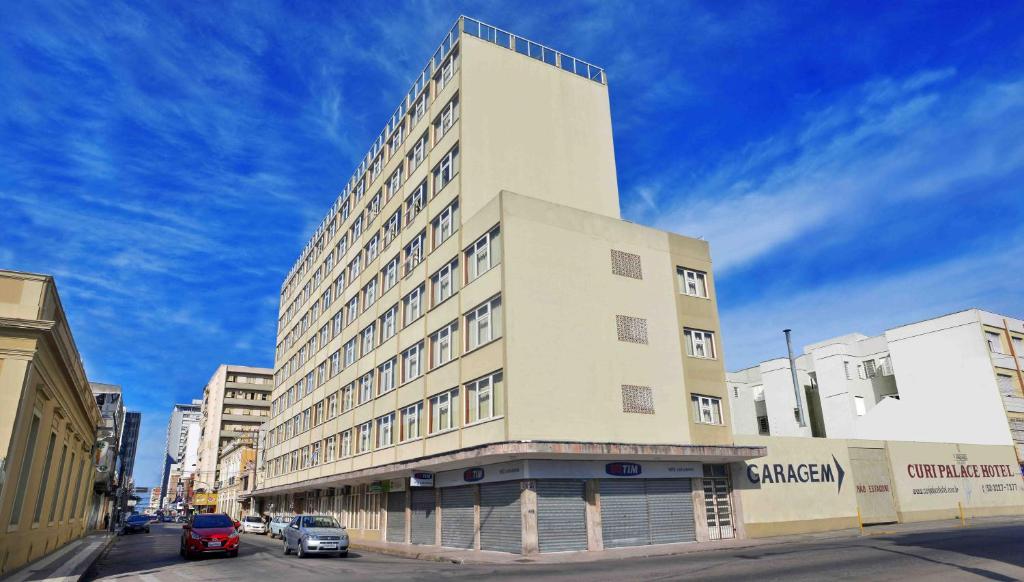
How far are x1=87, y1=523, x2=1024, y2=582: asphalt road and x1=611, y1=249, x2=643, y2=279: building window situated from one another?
40.1ft

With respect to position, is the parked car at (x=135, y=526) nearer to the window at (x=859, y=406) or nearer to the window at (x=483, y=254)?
the window at (x=483, y=254)

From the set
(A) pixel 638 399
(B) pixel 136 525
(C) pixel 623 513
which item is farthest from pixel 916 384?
(B) pixel 136 525

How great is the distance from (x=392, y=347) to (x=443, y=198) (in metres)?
9.59

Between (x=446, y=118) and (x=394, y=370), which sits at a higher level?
(x=446, y=118)

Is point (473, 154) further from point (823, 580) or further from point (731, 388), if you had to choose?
point (731, 388)

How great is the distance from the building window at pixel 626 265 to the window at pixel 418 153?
14.0 metres

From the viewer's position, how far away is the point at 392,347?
121ft

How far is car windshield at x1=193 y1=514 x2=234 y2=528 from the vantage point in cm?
2423

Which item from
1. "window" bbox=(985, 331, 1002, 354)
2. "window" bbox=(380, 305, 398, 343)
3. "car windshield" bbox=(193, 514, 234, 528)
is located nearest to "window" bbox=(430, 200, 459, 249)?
"window" bbox=(380, 305, 398, 343)

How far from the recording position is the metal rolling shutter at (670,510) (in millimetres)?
26297

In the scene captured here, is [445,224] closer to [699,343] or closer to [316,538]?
[699,343]

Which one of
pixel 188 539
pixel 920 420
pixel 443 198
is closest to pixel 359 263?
pixel 443 198

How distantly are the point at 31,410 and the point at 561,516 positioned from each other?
1729 cm

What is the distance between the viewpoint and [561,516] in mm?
23875
